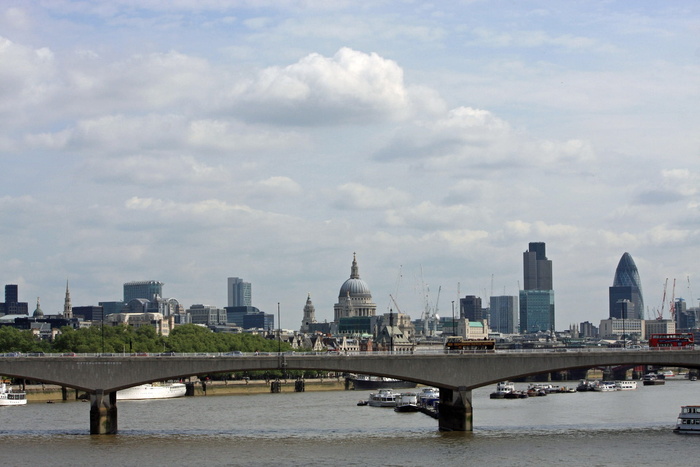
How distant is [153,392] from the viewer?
155 meters

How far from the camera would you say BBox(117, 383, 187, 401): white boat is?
150 meters

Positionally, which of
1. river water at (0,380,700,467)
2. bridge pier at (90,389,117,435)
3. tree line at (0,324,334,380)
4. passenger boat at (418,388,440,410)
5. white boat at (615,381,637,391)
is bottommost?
white boat at (615,381,637,391)

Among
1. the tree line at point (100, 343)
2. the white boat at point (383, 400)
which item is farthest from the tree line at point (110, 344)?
the white boat at point (383, 400)

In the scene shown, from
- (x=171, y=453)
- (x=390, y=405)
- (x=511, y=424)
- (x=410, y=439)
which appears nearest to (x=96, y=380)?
(x=171, y=453)

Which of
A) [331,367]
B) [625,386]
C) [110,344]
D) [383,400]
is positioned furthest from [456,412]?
[625,386]

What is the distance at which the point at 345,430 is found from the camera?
10281 centimetres

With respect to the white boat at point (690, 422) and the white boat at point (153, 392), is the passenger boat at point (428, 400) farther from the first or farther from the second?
the white boat at point (153, 392)

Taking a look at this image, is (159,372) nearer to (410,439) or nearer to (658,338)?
(410,439)

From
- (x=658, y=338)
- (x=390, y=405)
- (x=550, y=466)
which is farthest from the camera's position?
(x=390, y=405)

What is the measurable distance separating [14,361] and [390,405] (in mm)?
53647

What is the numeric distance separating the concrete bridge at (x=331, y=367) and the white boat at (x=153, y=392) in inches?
1931

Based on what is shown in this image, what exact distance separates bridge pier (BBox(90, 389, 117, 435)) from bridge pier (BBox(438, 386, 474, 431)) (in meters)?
26.0

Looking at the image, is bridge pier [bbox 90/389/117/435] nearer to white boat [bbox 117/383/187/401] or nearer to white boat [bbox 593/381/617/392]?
white boat [bbox 117/383/187/401]

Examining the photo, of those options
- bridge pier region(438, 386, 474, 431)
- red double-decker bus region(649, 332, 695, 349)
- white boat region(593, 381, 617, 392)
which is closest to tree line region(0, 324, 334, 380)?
white boat region(593, 381, 617, 392)
